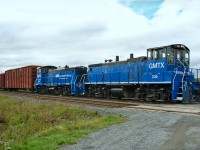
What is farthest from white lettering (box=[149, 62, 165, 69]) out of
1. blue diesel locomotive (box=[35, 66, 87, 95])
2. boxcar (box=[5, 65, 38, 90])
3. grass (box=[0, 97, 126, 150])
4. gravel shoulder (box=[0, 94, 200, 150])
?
boxcar (box=[5, 65, 38, 90])

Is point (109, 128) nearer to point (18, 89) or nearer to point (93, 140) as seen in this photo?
point (93, 140)

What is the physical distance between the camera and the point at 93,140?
9.09m

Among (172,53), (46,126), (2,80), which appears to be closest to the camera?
(46,126)

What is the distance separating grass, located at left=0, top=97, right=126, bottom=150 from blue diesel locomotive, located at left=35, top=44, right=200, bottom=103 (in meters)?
6.72

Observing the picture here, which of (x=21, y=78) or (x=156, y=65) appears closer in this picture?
(x=156, y=65)

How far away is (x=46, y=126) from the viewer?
1355cm

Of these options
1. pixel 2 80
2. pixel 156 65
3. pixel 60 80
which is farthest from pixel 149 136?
pixel 2 80

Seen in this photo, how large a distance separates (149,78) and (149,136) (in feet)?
43.2

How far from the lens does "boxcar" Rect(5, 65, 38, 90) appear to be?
42156 millimetres

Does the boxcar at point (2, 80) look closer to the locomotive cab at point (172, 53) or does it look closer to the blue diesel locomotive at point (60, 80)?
the blue diesel locomotive at point (60, 80)

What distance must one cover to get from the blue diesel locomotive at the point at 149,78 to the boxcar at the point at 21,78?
41.7 ft

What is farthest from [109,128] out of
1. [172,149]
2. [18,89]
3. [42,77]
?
[18,89]

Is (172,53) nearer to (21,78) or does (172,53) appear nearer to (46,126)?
(46,126)

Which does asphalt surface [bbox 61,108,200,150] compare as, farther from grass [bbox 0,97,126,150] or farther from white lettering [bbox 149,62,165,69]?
white lettering [bbox 149,62,165,69]
